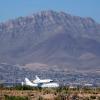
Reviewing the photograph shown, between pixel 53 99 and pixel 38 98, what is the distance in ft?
3.11

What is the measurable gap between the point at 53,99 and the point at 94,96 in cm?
342

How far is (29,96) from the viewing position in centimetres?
3969

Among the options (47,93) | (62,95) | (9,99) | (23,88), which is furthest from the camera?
(23,88)

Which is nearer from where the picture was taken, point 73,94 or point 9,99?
point 9,99

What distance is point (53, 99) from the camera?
127 ft

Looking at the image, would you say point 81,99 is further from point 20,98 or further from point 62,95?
point 20,98

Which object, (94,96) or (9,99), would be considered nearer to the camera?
(9,99)

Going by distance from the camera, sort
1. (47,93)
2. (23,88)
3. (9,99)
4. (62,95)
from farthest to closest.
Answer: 1. (23,88)
2. (47,93)
3. (62,95)
4. (9,99)

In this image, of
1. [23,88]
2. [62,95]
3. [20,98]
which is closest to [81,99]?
[62,95]

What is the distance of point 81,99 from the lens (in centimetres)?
3888

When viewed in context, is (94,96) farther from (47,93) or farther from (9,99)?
(9,99)

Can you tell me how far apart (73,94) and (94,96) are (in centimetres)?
139

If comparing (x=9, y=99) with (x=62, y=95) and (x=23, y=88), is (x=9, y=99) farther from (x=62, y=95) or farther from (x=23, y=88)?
(x=23, y=88)

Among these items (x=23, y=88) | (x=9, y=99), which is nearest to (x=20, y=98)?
(x=9, y=99)
